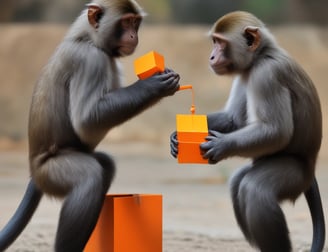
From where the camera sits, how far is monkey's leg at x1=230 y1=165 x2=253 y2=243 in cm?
696

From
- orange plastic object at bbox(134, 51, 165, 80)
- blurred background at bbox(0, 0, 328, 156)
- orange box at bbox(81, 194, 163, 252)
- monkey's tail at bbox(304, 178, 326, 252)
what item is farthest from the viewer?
blurred background at bbox(0, 0, 328, 156)

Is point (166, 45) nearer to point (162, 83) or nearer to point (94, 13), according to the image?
point (94, 13)

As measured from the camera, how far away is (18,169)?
15500 millimetres

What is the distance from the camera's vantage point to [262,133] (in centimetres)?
665

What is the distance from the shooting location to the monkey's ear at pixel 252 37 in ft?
22.7

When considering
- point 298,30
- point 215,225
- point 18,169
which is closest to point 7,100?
point 18,169

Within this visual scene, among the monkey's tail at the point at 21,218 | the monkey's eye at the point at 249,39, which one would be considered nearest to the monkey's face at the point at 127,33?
the monkey's eye at the point at 249,39

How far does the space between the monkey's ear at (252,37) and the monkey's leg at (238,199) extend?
3.41ft

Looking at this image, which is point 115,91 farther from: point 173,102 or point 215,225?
point 173,102

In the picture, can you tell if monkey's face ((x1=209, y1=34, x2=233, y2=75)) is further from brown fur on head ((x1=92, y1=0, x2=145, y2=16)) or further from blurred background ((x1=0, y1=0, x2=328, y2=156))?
blurred background ((x1=0, y1=0, x2=328, y2=156))

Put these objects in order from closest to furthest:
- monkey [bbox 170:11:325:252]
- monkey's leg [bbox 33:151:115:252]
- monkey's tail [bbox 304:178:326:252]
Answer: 1. monkey's leg [bbox 33:151:115:252]
2. monkey [bbox 170:11:325:252]
3. monkey's tail [bbox 304:178:326:252]

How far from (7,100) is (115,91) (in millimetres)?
12126

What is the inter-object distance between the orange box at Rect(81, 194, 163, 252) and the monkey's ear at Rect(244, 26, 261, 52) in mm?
1522

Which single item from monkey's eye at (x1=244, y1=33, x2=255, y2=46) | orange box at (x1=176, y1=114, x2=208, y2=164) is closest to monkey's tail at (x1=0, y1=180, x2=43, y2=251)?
orange box at (x1=176, y1=114, x2=208, y2=164)
